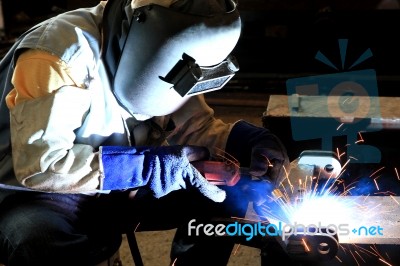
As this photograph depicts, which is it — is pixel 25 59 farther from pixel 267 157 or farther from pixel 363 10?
pixel 363 10

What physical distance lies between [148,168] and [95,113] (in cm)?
26

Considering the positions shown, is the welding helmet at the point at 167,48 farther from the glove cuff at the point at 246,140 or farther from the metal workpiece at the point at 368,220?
the metal workpiece at the point at 368,220

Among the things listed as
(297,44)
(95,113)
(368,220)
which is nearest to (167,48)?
(95,113)

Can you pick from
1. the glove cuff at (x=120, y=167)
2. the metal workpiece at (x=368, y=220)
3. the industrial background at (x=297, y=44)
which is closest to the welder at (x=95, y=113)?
the glove cuff at (x=120, y=167)

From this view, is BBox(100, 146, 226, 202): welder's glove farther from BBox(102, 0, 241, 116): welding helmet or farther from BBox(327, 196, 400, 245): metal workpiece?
BBox(327, 196, 400, 245): metal workpiece

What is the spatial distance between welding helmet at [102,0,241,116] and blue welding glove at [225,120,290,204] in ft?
0.99

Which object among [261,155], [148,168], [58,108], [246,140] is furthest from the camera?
[246,140]

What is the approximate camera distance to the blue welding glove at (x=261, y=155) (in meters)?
1.91

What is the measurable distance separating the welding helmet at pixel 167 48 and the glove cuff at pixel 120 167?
0.20 meters

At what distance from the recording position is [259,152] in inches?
75.8

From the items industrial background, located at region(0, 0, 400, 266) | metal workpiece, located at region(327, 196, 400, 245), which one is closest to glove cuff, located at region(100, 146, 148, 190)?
metal workpiece, located at region(327, 196, 400, 245)

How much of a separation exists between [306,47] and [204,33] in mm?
3770

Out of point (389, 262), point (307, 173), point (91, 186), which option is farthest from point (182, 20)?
point (389, 262)

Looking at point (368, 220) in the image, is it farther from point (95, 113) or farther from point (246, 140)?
point (95, 113)
